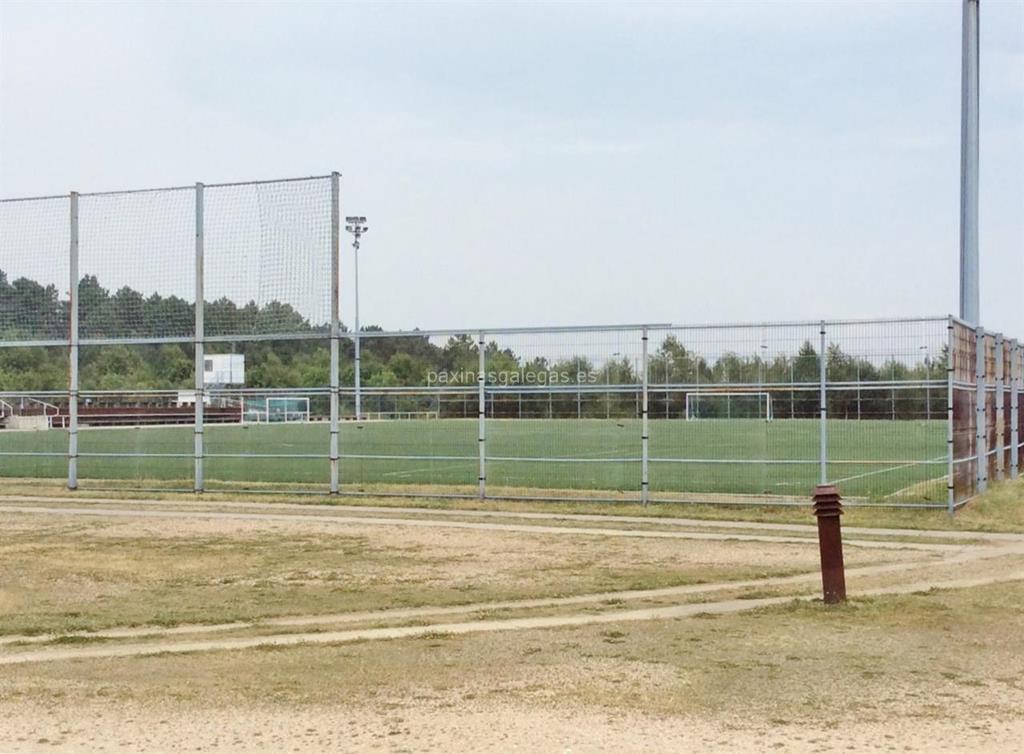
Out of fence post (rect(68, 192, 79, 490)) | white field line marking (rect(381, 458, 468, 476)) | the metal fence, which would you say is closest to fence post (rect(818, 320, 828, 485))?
the metal fence

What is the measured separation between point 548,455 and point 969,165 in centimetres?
1085

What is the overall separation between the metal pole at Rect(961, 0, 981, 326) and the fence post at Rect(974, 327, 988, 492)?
482 cm

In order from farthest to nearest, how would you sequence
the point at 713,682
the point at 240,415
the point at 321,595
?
1. the point at 240,415
2. the point at 321,595
3. the point at 713,682

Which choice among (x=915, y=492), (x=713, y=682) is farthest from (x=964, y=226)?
(x=713, y=682)

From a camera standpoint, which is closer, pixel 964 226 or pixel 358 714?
pixel 358 714

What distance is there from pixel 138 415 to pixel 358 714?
20.5m

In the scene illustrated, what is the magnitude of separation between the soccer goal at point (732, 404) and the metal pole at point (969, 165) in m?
7.60

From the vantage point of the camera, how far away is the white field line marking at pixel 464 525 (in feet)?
52.9

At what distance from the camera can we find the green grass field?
2205 centimetres

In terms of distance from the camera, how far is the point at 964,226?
26422 mm

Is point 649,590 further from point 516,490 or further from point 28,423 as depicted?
point 28,423

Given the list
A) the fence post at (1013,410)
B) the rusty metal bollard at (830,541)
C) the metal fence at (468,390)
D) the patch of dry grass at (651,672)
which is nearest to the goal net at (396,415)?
the metal fence at (468,390)

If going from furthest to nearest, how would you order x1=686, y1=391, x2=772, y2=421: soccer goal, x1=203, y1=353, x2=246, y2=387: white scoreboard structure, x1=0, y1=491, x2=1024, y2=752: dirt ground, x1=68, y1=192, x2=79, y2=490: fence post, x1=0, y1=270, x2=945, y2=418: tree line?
x1=68, y1=192, x2=79, y2=490: fence post → x1=203, y1=353, x2=246, y2=387: white scoreboard structure → x1=686, y1=391, x2=772, y2=421: soccer goal → x1=0, y1=270, x2=945, y2=418: tree line → x1=0, y1=491, x2=1024, y2=752: dirt ground

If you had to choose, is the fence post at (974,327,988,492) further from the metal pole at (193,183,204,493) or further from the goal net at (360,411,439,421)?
the metal pole at (193,183,204,493)
